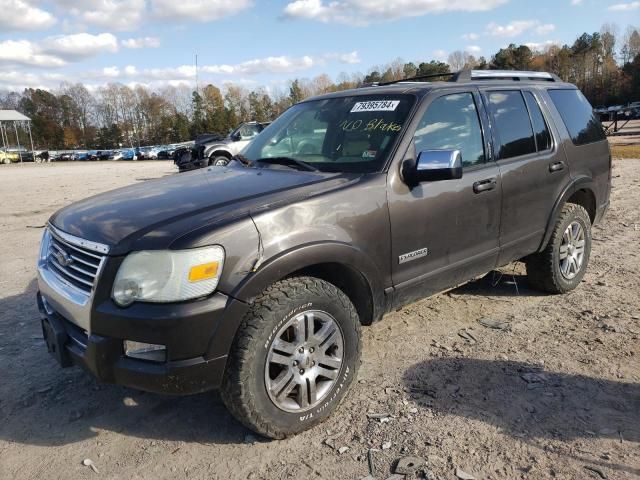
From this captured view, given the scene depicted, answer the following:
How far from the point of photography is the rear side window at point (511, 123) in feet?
13.3

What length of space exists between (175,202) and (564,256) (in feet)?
11.5

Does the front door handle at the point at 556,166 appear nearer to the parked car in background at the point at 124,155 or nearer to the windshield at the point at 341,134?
the windshield at the point at 341,134

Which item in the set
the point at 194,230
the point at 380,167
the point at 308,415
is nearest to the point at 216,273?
the point at 194,230

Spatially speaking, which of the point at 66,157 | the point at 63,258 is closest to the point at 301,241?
the point at 63,258

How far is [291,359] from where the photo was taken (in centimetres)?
278

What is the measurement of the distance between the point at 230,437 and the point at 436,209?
1862mm

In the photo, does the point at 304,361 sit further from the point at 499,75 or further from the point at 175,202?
the point at 499,75

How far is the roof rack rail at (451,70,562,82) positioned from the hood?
1676 millimetres

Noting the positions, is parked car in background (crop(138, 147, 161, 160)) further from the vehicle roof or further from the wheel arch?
the wheel arch

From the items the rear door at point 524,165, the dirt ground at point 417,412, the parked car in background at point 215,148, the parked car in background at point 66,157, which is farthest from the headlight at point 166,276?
the parked car in background at point 66,157

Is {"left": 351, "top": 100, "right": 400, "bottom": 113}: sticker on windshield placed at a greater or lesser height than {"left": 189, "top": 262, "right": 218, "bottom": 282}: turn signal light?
greater

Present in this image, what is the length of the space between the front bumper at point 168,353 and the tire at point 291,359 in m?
0.13

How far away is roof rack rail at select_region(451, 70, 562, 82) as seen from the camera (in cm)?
416

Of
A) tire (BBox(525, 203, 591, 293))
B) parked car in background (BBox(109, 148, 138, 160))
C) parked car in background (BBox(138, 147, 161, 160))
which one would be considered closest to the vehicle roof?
tire (BBox(525, 203, 591, 293))
